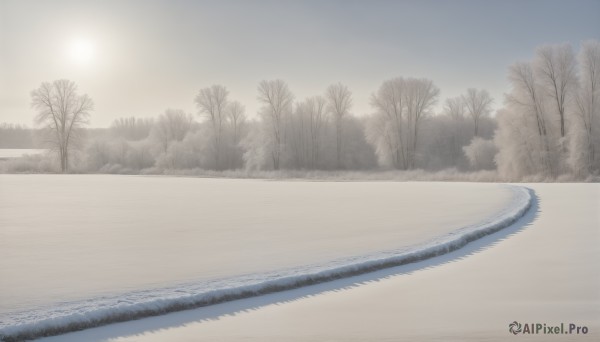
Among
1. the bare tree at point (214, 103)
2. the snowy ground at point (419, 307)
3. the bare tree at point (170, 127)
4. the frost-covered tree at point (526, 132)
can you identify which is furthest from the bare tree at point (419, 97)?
the snowy ground at point (419, 307)

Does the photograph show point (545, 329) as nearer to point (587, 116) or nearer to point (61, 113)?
point (587, 116)

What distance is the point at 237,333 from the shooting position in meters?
6.14

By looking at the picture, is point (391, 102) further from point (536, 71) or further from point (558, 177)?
point (558, 177)

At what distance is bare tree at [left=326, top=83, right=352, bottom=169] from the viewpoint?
65.6 metres

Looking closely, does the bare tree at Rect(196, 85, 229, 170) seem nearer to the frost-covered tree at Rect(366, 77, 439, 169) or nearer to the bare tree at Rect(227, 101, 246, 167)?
the bare tree at Rect(227, 101, 246, 167)

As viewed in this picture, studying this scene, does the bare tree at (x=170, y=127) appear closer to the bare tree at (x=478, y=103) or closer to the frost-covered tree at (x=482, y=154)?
the frost-covered tree at (x=482, y=154)

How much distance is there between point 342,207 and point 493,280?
11805 mm

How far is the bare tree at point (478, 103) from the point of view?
255 feet

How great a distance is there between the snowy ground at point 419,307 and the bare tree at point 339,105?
54852 mm

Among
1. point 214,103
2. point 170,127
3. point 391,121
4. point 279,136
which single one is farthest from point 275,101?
point 170,127

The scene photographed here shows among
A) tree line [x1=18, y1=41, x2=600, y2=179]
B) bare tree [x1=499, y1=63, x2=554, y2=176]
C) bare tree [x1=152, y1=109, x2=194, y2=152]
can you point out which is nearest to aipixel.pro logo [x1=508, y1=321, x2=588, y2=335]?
bare tree [x1=499, y1=63, x2=554, y2=176]

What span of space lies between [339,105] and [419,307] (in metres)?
60.9

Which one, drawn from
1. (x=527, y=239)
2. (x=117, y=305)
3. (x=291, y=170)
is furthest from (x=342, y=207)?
(x=291, y=170)

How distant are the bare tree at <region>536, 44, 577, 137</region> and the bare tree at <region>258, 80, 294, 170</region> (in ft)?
98.7
